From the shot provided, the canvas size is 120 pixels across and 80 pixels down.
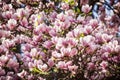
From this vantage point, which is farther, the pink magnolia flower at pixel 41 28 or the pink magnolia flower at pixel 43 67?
the pink magnolia flower at pixel 41 28

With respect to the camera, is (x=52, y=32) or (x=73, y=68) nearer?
(x=73, y=68)

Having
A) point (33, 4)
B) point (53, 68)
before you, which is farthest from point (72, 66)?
point (33, 4)

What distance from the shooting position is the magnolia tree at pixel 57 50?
5.77 meters

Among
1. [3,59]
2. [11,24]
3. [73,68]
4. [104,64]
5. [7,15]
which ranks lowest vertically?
[104,64]

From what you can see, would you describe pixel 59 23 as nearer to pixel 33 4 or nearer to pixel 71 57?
pixel 71 57

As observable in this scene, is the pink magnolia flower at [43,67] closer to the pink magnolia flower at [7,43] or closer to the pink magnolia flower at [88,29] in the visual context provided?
the pink magnolia flower at [7,43]

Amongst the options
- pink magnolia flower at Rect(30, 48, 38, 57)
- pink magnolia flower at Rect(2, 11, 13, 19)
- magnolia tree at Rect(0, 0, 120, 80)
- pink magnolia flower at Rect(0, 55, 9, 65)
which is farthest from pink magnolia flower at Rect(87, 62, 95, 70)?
pink magnolia flower at Rect(2, 11, 13, 19)

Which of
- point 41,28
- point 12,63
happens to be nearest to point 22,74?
point 12,63

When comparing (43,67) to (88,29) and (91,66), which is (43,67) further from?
(88,29)

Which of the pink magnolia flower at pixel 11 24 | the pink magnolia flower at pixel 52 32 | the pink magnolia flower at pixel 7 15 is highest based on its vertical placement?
the pink magnolia flower at pixel 7 15

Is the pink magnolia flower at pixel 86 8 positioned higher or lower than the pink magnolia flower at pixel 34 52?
higher

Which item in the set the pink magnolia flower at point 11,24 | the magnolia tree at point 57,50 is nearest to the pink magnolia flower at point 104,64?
the magnolia tree at point 57,50

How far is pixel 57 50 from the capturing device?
5.98 m

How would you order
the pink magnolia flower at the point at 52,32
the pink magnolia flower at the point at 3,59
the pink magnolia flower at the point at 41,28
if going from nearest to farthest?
1. the pink magnolia flower at the point at 3,59
2. the pink magnolia flower at the point at 52,32
3. the pink magnolia flower at the point at 41,28
